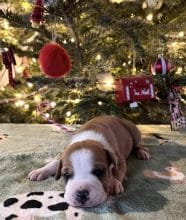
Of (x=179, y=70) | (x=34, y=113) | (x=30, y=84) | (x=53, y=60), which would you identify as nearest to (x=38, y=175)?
(x=53, y=60)

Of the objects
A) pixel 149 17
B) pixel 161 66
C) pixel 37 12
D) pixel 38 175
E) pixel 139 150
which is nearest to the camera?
pixel 38 175

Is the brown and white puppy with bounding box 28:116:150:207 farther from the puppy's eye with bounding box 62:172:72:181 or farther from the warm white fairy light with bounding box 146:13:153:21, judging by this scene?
the warm white fairy light with bounding box 146:13:153:21

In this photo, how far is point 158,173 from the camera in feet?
4.29

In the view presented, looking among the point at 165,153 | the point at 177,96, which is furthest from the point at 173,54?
the point at 165,153

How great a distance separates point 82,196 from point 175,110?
3.35 ft

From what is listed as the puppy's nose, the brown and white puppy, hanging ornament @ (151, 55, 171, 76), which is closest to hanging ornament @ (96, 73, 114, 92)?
hanging ornament @ (151, 55, 171, 76)

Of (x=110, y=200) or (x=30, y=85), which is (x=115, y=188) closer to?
(x=110, y=200)

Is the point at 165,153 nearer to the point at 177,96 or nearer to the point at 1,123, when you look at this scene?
the point at 177,96

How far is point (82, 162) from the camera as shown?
1.05m

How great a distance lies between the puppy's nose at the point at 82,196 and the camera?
39.1 inches

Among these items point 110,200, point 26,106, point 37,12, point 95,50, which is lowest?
point 110,200

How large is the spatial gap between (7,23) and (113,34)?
0.48 meters

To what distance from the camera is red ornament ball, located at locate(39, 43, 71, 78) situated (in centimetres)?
166

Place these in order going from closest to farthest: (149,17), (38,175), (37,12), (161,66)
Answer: (38,175) < (37,12) < (161,66) < (149,17)
